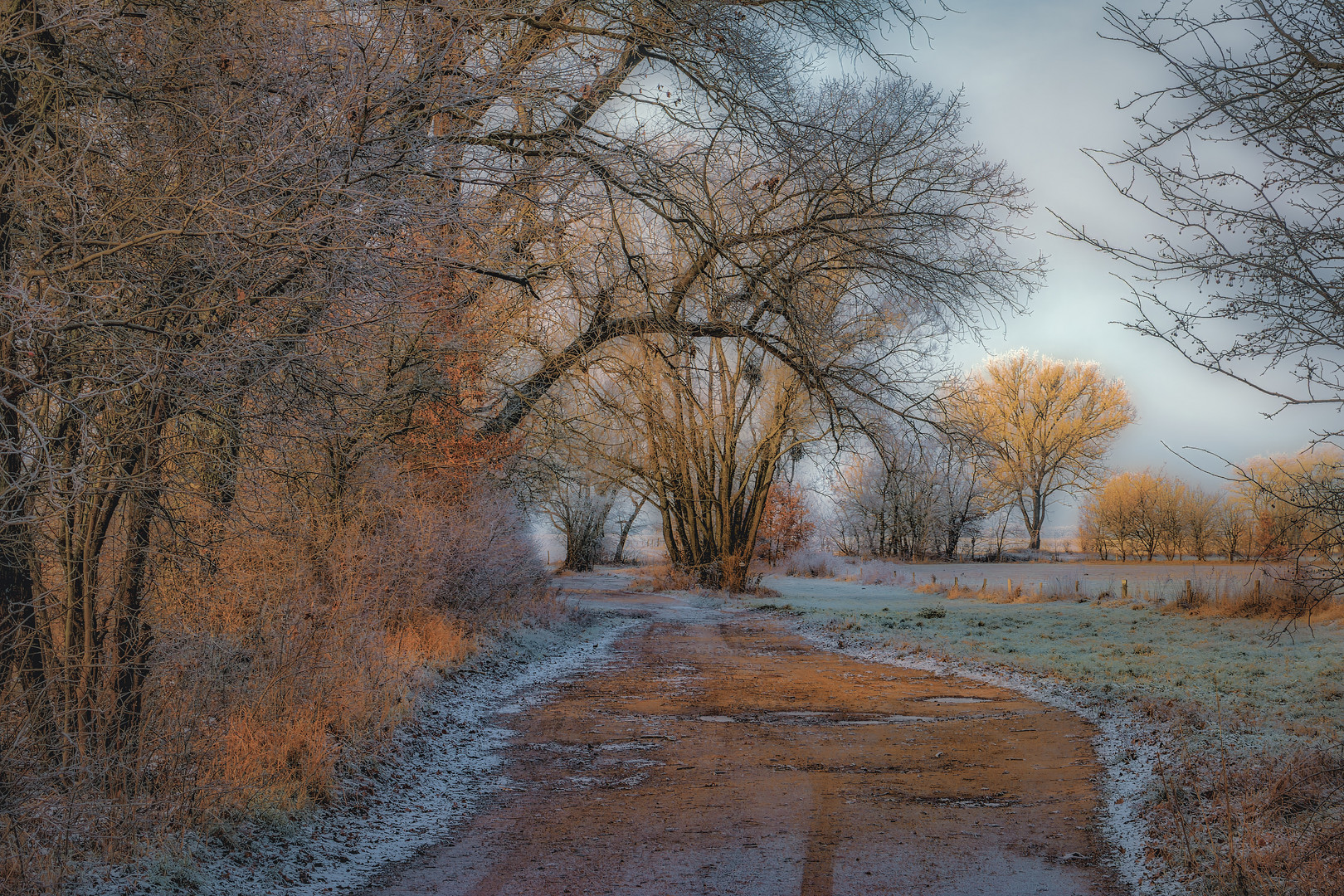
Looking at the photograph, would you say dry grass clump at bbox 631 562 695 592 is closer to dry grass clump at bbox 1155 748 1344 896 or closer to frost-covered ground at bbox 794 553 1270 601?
frost-covered ground at bbox 794 553 1270 601

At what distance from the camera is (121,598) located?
529cm

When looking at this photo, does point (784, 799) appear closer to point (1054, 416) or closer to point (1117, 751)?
point (1117, 751)

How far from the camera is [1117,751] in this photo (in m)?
7.34

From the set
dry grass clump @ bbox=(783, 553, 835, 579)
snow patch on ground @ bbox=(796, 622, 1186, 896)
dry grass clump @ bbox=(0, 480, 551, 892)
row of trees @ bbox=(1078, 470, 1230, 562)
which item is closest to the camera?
dry grass clump @ bbox=(0, 480, 551, 892)

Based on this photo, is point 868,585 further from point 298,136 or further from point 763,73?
point 298,136

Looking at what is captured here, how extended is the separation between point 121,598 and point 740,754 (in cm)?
477

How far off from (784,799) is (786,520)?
47.9 metres

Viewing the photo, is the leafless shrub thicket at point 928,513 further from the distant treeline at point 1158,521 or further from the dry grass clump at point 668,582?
the dry grass clump at point 668,582

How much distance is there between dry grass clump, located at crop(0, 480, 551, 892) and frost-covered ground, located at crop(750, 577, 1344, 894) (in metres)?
5.07

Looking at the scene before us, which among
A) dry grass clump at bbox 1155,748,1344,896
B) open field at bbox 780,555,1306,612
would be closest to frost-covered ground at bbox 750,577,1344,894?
dry grass clump at bbox 1155,748,1344,896

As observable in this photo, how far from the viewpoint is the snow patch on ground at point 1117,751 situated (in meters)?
4.92

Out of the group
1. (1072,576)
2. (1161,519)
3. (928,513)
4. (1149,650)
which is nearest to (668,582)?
(1072,576)

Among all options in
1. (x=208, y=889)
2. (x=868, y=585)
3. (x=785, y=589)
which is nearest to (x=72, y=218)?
(x=208, y=889)

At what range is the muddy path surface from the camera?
15.7ft
